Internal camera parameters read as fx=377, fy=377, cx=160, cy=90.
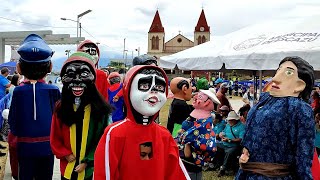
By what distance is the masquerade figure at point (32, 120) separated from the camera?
356 centimetres

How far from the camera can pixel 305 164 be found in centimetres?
257

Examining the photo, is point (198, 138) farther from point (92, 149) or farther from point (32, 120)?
point (32, 120)

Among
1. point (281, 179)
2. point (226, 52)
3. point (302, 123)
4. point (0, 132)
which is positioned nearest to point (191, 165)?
point (281, 179)

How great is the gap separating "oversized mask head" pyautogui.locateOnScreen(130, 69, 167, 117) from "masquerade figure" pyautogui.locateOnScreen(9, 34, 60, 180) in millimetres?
1401

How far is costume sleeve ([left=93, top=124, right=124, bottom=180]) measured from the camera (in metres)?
2.45

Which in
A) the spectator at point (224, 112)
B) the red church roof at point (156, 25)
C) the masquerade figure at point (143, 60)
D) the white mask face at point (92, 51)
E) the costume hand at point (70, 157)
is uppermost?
Answer: the red church roof at point (156, 25)

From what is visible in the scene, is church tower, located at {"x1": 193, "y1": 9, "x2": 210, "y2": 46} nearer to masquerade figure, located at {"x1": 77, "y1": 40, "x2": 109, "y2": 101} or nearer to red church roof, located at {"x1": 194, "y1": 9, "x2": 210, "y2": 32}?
red church roof, located at {"x1": 194, "y1": 9, "x2": 210, "y2": 32}

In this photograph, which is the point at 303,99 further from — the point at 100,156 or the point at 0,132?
the point at 0,132

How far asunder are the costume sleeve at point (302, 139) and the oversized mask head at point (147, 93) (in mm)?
A: 934

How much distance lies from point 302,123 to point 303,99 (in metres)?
0.30

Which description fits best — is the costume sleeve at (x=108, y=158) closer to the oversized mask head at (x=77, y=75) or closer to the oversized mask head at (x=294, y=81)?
the oversized mask head at (x=77, y=75)

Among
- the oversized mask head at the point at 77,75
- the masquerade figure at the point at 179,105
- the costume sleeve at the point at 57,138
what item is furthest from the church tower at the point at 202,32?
the costume sleeve at the point at 57,138

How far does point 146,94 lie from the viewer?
2.57 metres

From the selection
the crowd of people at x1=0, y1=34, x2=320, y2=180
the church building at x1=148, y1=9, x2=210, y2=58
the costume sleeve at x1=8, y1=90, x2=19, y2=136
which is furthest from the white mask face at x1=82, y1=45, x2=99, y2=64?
the church building at x1=148, y1=9, x2=210, y2=58
